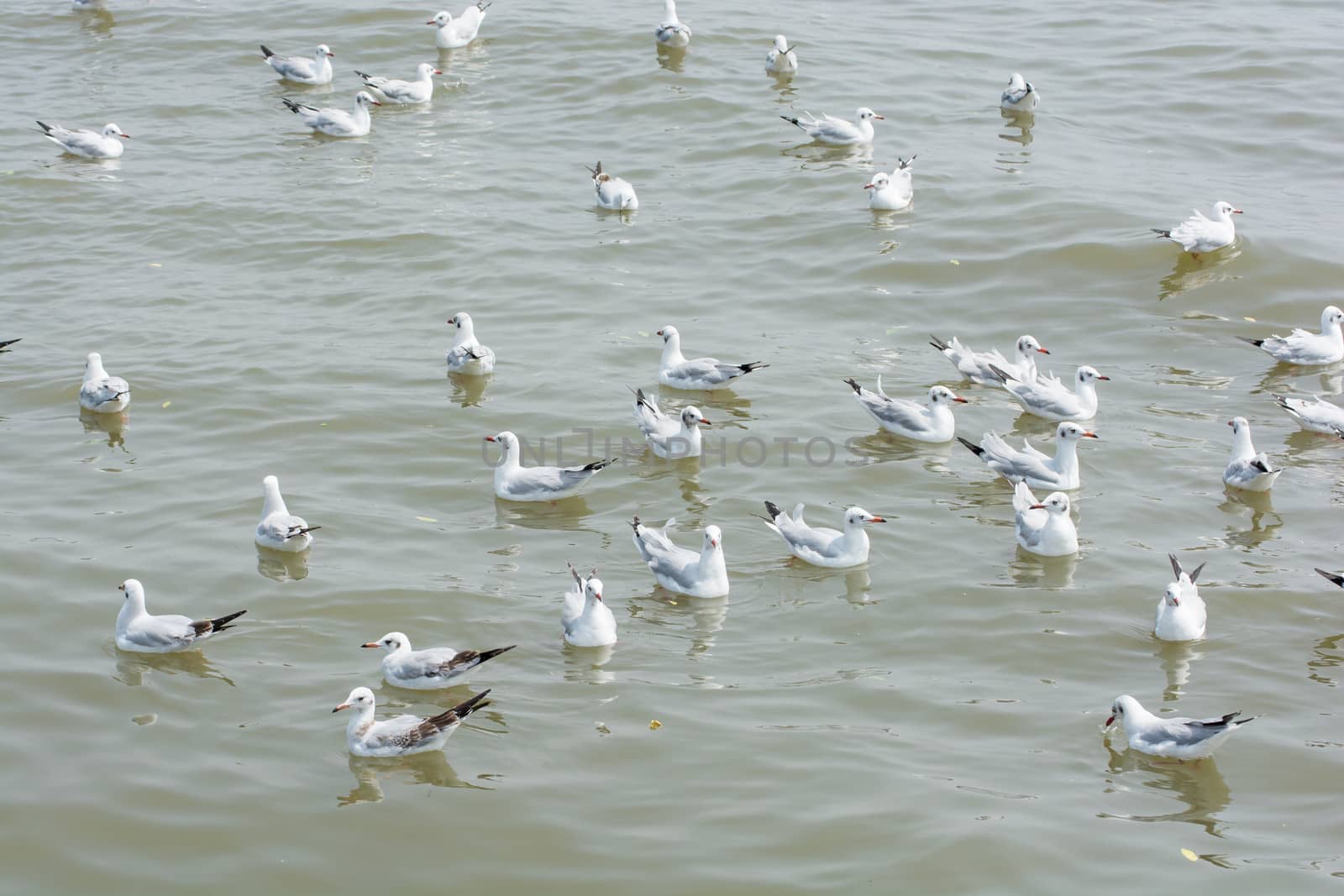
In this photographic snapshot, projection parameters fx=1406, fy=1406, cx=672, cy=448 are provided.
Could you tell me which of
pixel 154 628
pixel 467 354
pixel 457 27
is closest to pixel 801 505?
pixel 467 354

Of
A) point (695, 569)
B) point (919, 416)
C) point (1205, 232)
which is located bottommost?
point (695, 569)

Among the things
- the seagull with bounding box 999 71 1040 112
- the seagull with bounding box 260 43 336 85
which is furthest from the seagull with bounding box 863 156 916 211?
the seagull with bounding box 260 43 336 85

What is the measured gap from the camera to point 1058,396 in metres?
14.5

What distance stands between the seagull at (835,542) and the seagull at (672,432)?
85.5 inches

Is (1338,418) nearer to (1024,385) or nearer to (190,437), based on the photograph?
(1024,385)

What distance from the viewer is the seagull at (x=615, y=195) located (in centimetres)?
1952

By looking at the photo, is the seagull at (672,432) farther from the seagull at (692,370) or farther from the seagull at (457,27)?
the seagull at (457,27)

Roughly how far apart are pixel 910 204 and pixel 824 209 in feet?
3.96

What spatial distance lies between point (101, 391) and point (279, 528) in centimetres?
381

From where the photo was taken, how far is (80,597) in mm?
11195

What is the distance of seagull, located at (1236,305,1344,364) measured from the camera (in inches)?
607

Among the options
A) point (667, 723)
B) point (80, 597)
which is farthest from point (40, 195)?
point (667, 723)

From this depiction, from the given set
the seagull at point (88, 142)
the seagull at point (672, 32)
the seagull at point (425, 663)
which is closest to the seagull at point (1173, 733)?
the seagull at point (425, 663)

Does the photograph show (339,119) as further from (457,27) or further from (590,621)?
(590,621)
